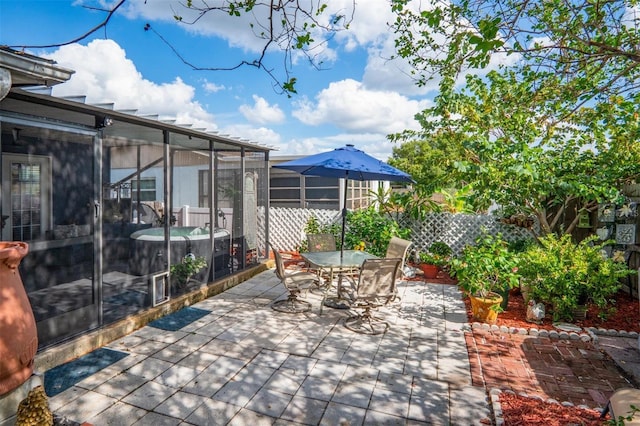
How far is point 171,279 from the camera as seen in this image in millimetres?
5160

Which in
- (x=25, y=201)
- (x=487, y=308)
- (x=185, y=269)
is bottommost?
(x=487, y=308)

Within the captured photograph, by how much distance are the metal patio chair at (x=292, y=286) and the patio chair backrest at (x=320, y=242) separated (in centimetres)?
87

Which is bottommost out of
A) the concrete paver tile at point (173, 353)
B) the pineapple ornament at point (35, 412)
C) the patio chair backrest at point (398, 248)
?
the concrete paver tile at point (173, 353)

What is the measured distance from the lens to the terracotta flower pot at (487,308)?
4.71 m

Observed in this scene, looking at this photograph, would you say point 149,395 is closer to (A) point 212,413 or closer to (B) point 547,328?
(A) point 212,413

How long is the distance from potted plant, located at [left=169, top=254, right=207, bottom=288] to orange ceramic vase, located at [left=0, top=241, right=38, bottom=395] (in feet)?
8.84

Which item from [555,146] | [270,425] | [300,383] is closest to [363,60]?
[555,146]

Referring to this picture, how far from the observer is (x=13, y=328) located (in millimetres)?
2297

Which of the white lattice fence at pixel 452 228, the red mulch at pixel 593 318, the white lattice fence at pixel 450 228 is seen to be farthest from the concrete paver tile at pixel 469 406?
the white lattice fence at pixel 452 228

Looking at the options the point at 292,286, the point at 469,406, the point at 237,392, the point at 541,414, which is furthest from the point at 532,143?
the point at 237,392

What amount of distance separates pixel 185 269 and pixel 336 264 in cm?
229

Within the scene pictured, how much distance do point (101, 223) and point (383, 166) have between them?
3.81 metres

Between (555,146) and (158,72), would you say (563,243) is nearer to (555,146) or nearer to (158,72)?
(555,146)

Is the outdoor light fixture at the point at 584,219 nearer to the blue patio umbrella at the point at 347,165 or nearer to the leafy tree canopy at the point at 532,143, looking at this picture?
the leafy tree canopy at the point at 532,143
